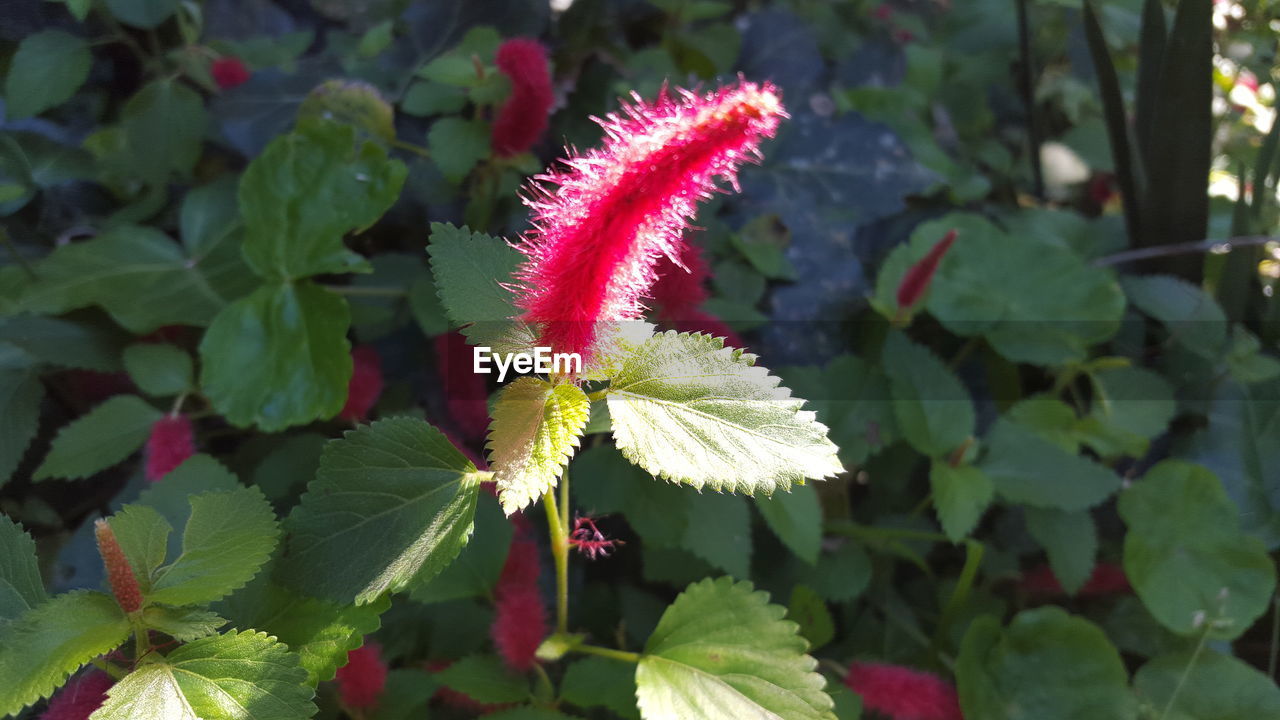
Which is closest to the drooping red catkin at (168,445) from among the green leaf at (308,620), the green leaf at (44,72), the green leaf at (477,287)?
the green leaf at (308,620)

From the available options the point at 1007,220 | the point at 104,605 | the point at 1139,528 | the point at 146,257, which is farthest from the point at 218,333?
the point at 1007,220

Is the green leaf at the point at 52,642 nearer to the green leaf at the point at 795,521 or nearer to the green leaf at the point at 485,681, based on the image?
the green leaf at the point at 485,681

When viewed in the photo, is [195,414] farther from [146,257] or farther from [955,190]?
[955,190]

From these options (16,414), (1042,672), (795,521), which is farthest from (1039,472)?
(16,414)

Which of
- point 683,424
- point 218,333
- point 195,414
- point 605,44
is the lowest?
point 195,414

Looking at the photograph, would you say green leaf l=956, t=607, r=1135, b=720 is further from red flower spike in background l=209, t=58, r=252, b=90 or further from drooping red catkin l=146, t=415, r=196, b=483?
red flower spike in background l=209, t=58, r=252, b=90

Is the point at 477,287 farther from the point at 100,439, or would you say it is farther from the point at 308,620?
the point at 100,439
